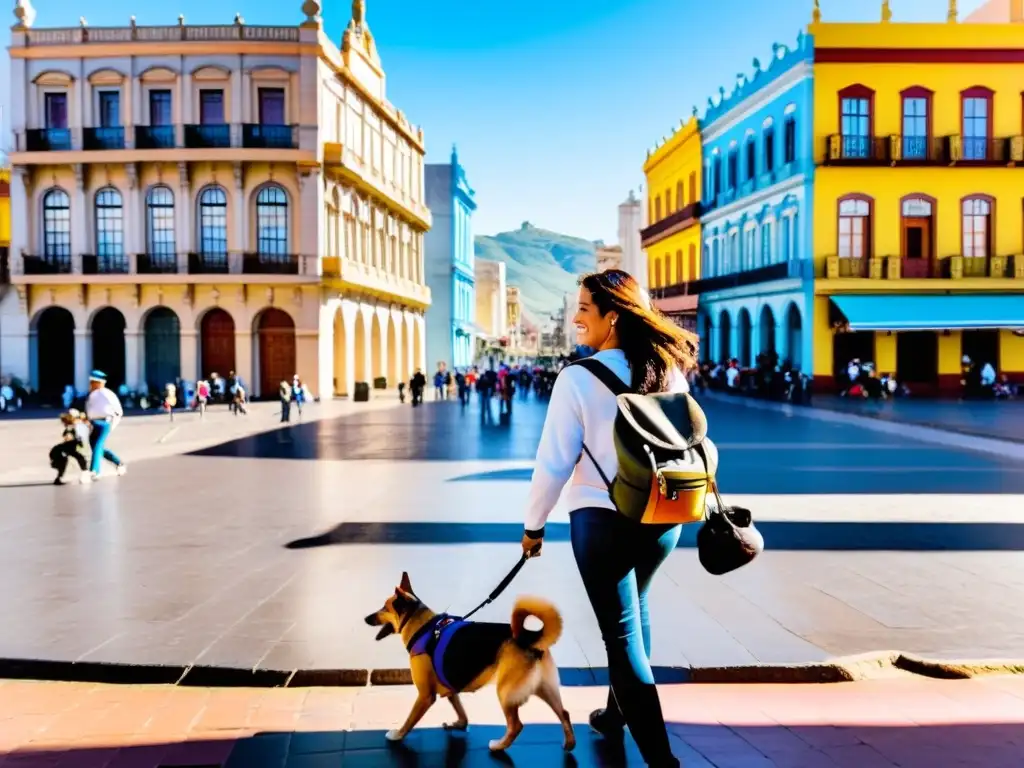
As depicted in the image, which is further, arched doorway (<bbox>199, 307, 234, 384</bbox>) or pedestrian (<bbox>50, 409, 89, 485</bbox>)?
arched doorway (<bbox>199, 307, 234, 384</bbox>)

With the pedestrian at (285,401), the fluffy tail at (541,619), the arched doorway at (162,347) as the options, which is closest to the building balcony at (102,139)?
the arched doorway at (162,347)

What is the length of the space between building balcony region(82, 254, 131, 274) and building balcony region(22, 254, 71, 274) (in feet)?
2.47

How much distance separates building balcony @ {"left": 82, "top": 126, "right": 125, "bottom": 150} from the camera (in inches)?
1432

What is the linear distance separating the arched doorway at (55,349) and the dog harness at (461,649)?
1446 inches

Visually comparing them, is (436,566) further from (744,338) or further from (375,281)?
(744,338)

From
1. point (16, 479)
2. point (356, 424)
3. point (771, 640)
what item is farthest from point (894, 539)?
point (356, 424)

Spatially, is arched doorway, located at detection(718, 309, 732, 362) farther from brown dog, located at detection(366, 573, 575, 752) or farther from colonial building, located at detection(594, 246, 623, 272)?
colonial building, located at detection(594, 246, 623, 272)

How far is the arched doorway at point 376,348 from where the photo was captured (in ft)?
148

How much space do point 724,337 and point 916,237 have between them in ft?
40.1

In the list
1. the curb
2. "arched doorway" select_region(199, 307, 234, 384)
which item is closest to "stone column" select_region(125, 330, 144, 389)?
"arched doorway" select_region(199, 307, 234, 384)

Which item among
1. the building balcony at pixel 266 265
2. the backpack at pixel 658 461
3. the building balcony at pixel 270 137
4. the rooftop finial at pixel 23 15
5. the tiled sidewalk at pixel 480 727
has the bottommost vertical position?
the tiled sidewalk at pixel 480 727

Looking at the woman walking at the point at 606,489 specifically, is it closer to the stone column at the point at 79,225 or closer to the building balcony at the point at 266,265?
the building balcony at the point at 266,265

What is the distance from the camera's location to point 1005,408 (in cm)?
2716

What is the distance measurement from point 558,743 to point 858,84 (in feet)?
111
